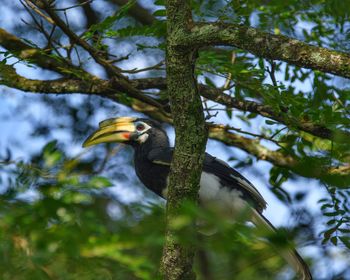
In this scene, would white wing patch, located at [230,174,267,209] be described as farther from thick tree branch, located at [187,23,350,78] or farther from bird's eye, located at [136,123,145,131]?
thick tree branch, located at [187,23,350,78]

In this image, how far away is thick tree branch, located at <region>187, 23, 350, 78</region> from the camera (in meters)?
2.55

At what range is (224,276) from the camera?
1.97m

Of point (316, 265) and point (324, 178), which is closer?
point (324, 178)

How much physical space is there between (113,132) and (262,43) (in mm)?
1910

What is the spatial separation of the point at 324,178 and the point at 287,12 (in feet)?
8.68

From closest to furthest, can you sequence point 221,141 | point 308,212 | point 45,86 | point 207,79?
1. point 308,212
2. point 207,79
3. point 45,86
4. point 221,141

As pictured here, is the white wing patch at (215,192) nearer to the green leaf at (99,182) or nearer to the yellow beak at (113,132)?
the yellow beak at (113,132)

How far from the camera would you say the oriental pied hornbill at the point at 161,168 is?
→ 13.1 feet

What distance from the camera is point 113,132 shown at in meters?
4.38

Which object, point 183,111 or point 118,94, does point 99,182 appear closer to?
point 183,111

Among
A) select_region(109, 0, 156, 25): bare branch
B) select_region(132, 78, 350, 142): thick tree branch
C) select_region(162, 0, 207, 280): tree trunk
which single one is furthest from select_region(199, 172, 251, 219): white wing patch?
select_region(109, 0, 156, 25): bare branch

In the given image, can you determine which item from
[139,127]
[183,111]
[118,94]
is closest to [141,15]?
[139,127]

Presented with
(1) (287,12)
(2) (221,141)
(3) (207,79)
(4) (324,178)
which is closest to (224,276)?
(4) (324,178)

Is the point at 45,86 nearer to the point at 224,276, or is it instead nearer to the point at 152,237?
the point at 224,276
